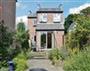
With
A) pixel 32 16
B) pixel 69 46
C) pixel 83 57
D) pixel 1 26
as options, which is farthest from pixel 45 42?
pixel 83 57

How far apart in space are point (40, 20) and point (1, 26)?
22.6 meters

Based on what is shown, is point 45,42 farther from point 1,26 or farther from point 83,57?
point 83,57

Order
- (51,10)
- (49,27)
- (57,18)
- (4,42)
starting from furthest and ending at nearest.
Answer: (51,10) < (57,18) < (49,27) < (4,42)

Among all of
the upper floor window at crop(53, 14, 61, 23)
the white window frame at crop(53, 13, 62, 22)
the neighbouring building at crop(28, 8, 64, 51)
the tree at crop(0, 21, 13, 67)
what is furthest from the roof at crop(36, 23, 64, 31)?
the tree at crop(0, 21, 13, 67)

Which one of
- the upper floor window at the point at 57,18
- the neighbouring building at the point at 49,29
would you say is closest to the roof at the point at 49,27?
the neighbouring building at the point at 49,29

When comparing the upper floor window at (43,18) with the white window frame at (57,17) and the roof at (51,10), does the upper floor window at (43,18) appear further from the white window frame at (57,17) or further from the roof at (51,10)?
the white window frame at (57,17)

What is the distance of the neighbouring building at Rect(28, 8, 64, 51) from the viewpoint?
44.1 metres

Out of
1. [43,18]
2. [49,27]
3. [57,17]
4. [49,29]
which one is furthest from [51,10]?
[49,29]

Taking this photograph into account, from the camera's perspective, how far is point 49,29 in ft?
145

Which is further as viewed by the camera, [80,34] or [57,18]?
[57,18]

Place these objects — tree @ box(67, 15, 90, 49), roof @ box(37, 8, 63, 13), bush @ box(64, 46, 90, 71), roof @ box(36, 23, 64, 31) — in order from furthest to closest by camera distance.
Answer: roof @ box(37, 8, 63, 13)
roof @ box(36, 23, 64, 31)
tree @ box(67, 15, 90, 49)
bush @ box(64, 46, 90, 71)

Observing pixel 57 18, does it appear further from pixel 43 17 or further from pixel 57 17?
pixel 43 17

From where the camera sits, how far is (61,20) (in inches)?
1763

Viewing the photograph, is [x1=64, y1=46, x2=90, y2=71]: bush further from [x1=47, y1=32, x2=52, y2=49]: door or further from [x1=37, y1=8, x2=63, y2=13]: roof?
[x1=37, y1=8, x2=63, y2=13]: roof
